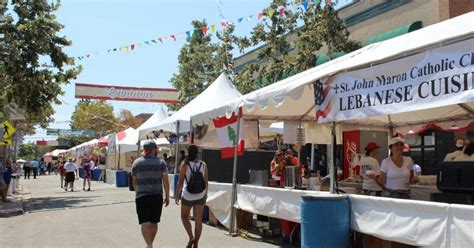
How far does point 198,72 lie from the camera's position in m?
40.6

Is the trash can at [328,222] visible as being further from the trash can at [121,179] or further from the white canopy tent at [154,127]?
the trash can at [121,179]

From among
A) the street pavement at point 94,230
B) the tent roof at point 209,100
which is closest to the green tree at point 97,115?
the street pavement at point 94,230

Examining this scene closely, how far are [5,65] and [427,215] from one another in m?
17.8

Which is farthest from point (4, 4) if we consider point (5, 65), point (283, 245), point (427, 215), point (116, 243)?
point (427, 215)

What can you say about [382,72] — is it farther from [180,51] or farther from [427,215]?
[180,51]

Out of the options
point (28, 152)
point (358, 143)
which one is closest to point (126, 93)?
point (358, 143)

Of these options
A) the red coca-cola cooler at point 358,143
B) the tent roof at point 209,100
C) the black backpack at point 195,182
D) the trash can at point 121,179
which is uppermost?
the tent roof at point 209,100

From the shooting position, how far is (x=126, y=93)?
5078cm

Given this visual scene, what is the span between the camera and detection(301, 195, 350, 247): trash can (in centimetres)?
703

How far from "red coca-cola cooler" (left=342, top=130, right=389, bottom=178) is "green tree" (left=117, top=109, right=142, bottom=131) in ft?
206

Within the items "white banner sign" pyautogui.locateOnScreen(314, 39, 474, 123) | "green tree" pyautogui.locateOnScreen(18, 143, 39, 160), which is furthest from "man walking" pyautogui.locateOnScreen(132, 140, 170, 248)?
"green tree" pyautogui.locateOnScreen(18, 143, 39, 160)

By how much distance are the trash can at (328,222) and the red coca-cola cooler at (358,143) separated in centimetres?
514

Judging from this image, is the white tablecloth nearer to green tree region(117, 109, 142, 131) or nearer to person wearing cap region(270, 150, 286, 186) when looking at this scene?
person wearing cap region(270, 150, 286, 186)

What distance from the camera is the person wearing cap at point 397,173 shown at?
24.4ft
